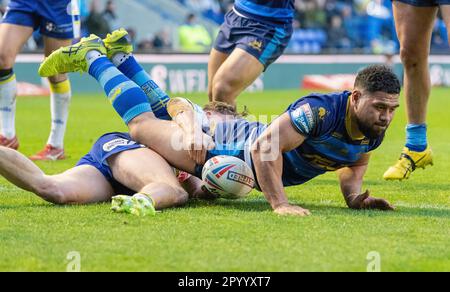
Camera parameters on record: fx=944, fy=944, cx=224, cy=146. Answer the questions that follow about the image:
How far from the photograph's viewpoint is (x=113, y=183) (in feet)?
21.7

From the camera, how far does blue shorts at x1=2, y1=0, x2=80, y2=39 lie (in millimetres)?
9312

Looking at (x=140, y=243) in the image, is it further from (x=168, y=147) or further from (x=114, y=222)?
(x=168, y=147)

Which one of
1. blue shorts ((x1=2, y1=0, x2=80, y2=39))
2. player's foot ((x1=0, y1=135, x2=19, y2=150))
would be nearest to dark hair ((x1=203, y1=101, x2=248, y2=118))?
blue shorts ((x1=2, y1=0, x2=80, y2=39))

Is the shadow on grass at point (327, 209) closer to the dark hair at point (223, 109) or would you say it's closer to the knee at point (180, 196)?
the knee at point (180, 196)

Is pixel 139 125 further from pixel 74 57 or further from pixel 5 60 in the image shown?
pixel 5 60

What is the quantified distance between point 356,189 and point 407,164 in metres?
1.69

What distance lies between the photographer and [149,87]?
7.31 m

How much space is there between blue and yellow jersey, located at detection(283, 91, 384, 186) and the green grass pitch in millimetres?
316

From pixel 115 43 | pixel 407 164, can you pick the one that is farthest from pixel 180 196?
pixel 407 164

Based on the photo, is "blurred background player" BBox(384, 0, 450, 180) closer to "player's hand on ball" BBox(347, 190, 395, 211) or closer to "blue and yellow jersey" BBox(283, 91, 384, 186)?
"player's hand on ball" BBox(347, 190, 395, 211)

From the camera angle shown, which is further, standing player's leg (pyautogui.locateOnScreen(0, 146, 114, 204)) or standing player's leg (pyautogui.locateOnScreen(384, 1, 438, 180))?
standing player's leg (pyautogui.locateOnScreen(384, 1, 438, 180))

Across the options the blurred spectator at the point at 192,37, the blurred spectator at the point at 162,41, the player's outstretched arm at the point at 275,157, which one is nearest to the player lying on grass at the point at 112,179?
the player's outstretched arm at the point at 275,157
